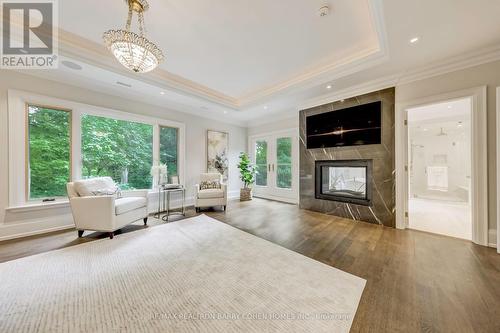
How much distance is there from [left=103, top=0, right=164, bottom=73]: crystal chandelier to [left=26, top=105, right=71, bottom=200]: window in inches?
96.6

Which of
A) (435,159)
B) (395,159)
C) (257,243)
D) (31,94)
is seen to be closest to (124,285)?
(257,243)

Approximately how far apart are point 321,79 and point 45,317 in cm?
467

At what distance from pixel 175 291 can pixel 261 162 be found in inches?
203

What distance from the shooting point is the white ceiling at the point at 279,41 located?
205cm

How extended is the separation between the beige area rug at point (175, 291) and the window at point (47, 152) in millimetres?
1574

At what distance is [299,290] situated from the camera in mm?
1646

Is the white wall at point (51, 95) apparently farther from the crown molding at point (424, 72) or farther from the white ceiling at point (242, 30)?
the crown molding at point (424, 72)

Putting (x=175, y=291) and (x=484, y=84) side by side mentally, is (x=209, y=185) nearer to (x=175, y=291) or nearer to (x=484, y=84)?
(x=175, y=291)

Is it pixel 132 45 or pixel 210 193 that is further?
pixel 210 193

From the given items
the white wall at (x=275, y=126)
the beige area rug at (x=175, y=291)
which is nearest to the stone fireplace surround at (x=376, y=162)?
the white wall at (x=275, y=126)

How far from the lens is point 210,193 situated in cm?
444

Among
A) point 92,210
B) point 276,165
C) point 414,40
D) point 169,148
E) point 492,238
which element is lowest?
point 492,238

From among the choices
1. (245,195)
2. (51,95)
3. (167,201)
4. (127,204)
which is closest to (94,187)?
(127,204)

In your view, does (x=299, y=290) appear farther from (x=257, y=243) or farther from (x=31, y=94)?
(x=31, y=94)
